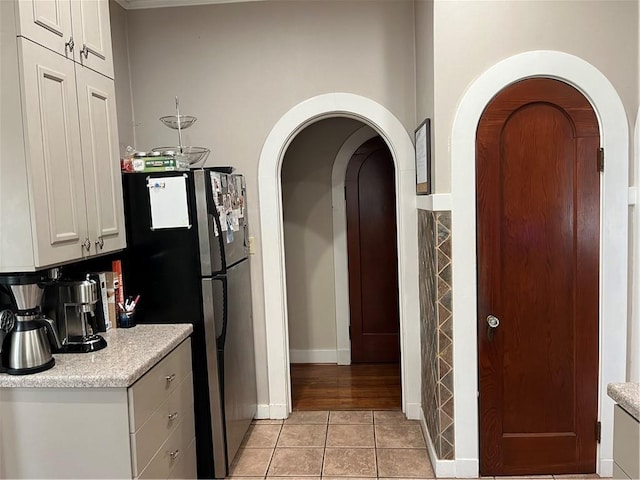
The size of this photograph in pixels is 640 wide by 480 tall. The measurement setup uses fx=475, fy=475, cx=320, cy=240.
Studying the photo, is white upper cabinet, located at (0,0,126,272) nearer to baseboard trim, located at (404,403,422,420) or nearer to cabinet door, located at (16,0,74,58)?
cabinet door, located at (16,0,74,58)

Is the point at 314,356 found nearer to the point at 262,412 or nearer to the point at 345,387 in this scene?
the point at 345,387

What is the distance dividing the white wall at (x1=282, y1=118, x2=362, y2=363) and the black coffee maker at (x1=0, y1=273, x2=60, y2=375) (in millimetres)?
2690

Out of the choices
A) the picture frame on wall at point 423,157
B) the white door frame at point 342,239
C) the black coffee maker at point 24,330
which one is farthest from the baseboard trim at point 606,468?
the black coffee maker at point 24,330

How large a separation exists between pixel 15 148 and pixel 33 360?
800 millimetres

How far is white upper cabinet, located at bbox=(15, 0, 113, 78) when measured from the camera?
1765mm

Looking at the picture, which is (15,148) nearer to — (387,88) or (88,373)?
(88,373)

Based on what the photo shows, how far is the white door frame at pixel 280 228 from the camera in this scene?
314cm

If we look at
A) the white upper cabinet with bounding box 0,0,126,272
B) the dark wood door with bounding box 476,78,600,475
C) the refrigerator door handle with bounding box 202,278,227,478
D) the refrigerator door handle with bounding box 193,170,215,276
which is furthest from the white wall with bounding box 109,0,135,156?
the dark wood door with bounding box 476,78,600,475

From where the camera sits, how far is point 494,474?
102 inches

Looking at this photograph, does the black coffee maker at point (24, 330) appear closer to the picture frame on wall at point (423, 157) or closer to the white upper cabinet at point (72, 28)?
the white upper cabinet at point (72, 28)

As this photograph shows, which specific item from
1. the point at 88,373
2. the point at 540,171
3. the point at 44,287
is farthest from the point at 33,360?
the point at 540,171

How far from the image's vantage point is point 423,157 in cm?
273

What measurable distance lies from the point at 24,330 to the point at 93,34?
1358mm

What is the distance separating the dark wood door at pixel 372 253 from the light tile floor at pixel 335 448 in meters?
1.08
